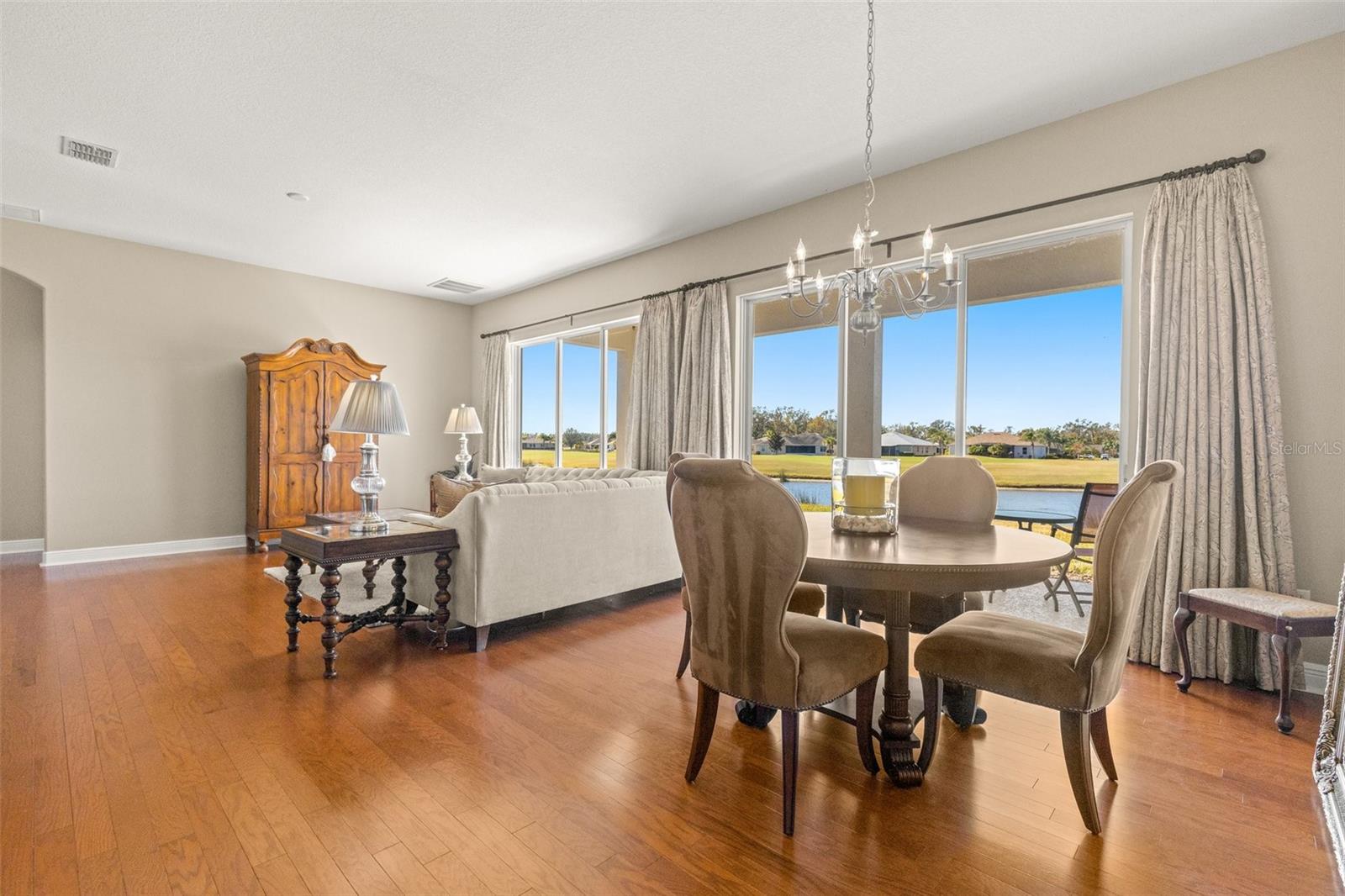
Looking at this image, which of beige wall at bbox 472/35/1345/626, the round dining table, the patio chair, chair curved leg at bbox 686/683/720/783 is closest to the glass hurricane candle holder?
the round dining table

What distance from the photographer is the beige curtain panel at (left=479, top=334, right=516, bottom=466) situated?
7457 millimetres

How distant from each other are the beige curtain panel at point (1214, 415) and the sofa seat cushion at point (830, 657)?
202 cm

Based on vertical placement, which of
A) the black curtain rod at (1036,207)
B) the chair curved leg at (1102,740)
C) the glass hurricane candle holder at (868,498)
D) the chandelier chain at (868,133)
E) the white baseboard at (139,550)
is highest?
the chandelier chain at (868,133)

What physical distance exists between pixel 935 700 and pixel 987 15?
274cm

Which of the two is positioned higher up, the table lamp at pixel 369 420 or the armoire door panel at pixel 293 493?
the table lamp at pixel 369 420

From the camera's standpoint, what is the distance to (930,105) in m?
3.22

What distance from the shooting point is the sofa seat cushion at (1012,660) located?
1.70 m

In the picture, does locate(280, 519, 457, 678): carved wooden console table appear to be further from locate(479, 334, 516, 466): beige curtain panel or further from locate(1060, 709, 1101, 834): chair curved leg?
locate(479, 334, 516, 466): beige curtain panel

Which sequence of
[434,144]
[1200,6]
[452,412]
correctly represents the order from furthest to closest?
[452,412] → [434,144] → [1200,6]

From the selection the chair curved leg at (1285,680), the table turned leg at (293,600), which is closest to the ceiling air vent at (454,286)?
the table turned leg at (293,600)

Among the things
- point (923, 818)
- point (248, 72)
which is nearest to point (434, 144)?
point (248, 72)

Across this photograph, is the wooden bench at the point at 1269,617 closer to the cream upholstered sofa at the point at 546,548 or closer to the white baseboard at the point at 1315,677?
the white baseboard at the point at 1315,677

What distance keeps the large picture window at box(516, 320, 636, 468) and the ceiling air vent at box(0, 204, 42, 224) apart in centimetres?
419

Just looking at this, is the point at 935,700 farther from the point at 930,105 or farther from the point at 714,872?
the point at 930,105
